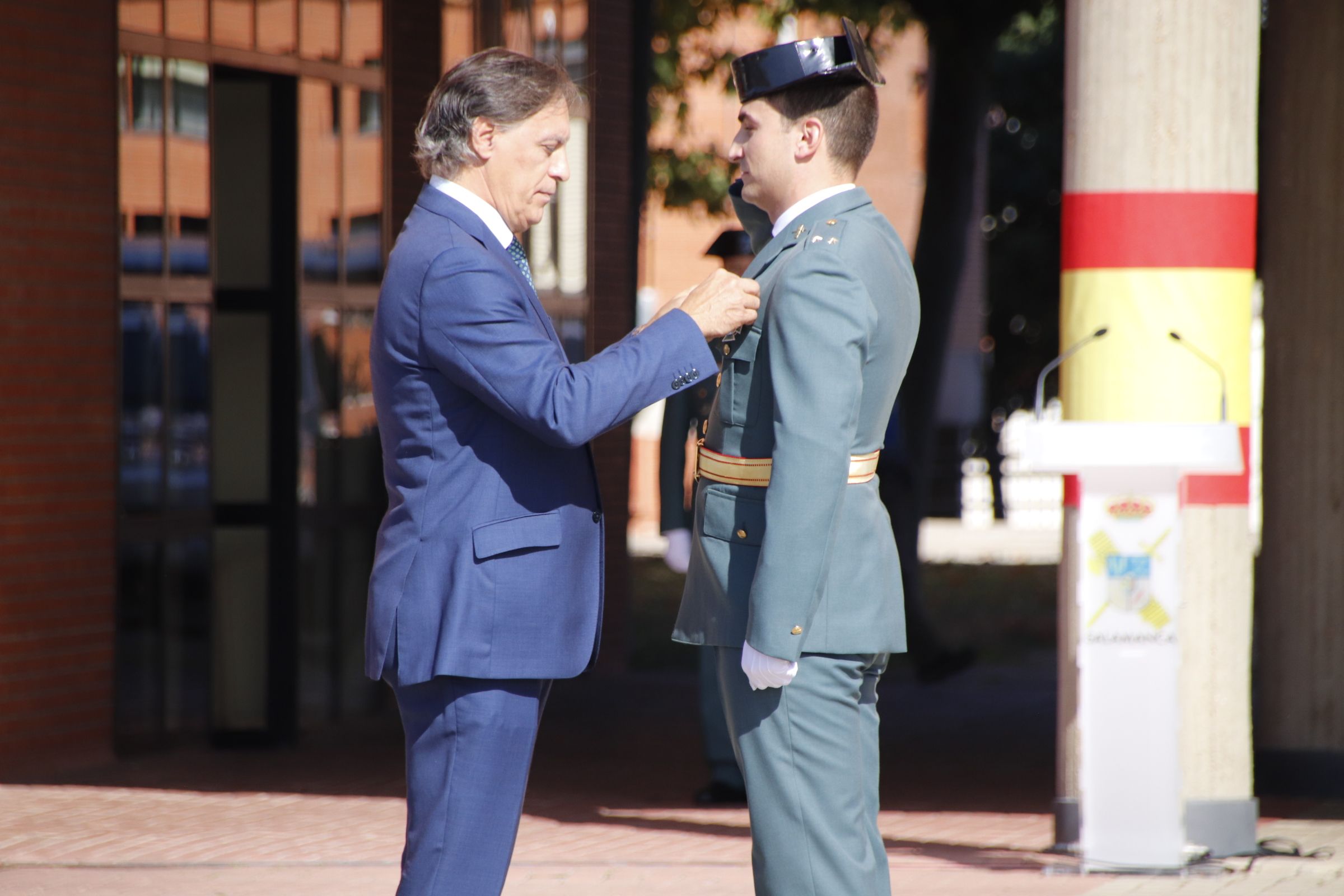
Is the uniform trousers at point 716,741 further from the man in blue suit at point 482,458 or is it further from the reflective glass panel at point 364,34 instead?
the reflective glass panel at point 364,34

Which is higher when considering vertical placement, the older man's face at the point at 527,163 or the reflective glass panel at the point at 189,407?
the older man's face at the point at 527,163

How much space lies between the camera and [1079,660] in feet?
16.6

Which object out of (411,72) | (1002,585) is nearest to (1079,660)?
(411,72)

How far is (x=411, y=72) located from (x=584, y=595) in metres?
5.97

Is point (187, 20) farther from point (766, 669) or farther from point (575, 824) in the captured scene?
point (766, 669)

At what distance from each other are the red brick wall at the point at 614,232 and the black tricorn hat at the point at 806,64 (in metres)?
6.96

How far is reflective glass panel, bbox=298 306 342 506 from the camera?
8.27m

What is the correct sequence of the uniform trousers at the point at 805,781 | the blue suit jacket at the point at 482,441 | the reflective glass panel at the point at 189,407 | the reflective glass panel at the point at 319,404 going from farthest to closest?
the reflective glass panel at the point at 319,404, the reflective glass panel at the point at 189,407, the uniform trousers at the point at 805,781, the blue suit jacket at the point at 482,441

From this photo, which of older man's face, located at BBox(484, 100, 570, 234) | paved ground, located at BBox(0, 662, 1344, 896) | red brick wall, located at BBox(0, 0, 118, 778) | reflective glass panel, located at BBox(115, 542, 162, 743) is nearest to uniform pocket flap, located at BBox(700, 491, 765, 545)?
older man's face, located at BBox(484, 100, 570, 234)

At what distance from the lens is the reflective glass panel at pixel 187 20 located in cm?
751

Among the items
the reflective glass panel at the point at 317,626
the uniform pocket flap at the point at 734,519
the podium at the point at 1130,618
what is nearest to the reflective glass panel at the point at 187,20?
the reflective glass panel at the point at 317,626

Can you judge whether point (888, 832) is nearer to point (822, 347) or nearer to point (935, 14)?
point (822, 347)

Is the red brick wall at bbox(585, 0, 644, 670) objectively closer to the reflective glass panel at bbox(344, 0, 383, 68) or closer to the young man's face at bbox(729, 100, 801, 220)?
the reflective glass panel at bbox(344, 0, 383, 68)

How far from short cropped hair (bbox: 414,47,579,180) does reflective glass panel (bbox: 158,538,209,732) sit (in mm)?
4766
